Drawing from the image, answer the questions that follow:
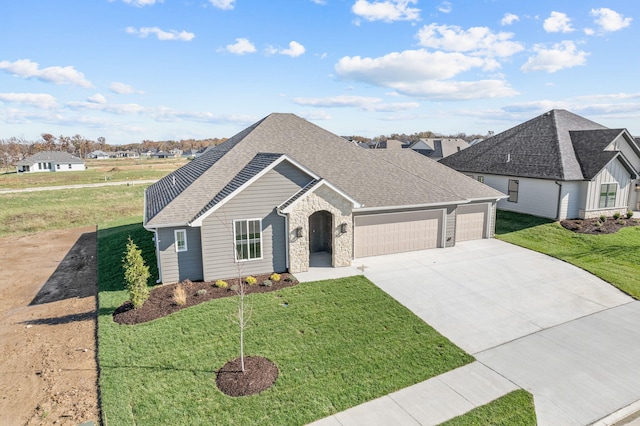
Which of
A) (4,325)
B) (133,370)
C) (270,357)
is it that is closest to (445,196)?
(270,357)

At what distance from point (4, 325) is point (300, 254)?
1010 centimetres

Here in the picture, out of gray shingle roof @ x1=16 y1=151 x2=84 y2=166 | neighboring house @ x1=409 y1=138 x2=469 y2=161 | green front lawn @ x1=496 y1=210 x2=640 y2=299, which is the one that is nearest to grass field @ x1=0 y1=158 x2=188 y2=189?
gray shingle roof @ x1=16 y1=151 x2=84 y2=166

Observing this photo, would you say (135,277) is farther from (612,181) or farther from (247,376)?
(612,181)

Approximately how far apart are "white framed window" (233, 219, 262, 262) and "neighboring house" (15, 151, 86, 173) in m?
88.6

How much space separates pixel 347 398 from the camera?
826 cm

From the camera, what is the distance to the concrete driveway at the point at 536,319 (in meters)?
8.73

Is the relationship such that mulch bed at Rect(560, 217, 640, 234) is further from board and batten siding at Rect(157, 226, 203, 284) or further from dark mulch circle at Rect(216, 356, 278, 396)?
board and batten siding at Rect(157, 226, 203, 284)

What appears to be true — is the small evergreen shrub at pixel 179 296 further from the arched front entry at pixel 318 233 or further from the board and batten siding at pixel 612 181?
the board and batten siding at pixel 612 181

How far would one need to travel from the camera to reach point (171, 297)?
1299cm

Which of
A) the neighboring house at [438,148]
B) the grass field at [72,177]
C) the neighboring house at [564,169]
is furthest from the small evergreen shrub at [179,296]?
the grass field at [72,177]

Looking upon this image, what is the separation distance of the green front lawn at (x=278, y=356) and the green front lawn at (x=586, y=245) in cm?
997

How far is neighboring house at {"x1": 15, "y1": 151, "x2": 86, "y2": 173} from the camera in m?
81.4

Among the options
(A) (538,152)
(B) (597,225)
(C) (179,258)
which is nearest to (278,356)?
(C) (179,258)

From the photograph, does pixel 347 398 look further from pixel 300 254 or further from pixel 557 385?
pixel 300 254
